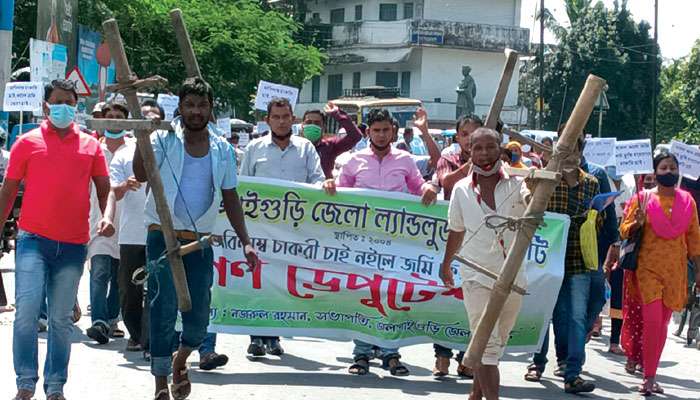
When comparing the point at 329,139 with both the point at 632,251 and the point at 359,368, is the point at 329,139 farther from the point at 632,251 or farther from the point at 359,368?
the point at 632,251

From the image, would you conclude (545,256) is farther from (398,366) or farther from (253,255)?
(253,255)

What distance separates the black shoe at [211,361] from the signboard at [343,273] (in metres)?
0.39

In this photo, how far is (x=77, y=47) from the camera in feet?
80.2

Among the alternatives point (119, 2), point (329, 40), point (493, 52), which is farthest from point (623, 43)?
point (119, 2)

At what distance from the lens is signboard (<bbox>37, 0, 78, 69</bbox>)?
20750 mm

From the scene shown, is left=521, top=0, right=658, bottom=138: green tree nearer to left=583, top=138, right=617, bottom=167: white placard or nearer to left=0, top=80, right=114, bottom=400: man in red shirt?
left=583, top=138, right=617, bottom=167: white placard

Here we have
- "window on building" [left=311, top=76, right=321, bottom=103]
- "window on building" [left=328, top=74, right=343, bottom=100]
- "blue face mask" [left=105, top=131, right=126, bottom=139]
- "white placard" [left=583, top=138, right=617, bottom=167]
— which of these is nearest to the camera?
"blue face mask" [left=105, top=131, right=126, bottom=139]

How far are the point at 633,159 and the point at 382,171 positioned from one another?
2831 millimetres

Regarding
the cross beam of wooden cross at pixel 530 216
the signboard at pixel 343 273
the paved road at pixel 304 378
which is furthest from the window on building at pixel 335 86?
the cross beam of wooden cross at pixel 530 216

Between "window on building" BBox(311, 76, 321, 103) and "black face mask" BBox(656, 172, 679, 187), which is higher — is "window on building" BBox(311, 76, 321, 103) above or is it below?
above

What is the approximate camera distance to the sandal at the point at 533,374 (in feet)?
31.3

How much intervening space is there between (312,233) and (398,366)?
48.7 inches

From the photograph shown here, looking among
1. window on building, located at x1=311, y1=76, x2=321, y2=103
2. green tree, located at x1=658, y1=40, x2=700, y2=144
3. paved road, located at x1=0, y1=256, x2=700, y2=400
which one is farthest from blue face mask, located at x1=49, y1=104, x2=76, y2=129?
window on building, located at x1=311, y1=76, x2=321, y2=103

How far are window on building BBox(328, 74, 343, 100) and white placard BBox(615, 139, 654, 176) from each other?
56098 millimetres
